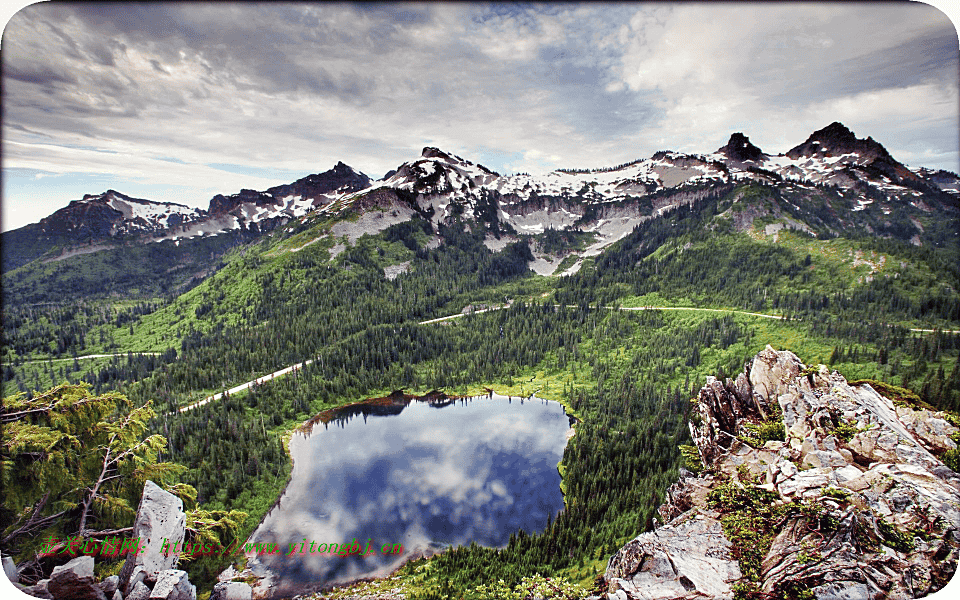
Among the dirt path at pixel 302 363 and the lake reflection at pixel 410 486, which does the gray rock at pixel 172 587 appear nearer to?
the lake reflection at pixel 410 486

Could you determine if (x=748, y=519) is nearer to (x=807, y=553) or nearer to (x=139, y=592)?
(x=807, y=553)

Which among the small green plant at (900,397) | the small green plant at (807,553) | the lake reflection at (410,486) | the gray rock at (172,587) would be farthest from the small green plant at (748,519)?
the lake reflection at (410,486)

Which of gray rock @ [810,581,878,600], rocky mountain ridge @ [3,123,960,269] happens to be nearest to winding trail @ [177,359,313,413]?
gray rock @ [810,581,878,600]

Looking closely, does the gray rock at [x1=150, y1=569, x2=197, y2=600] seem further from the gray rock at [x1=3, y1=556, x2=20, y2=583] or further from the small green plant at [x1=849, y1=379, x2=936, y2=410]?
the small green plant at [x1=849, y1=379, x2=936, y2=410]

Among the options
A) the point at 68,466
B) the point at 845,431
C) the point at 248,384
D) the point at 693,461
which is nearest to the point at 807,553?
the point at 845,431

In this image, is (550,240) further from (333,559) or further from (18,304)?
(18,304)
